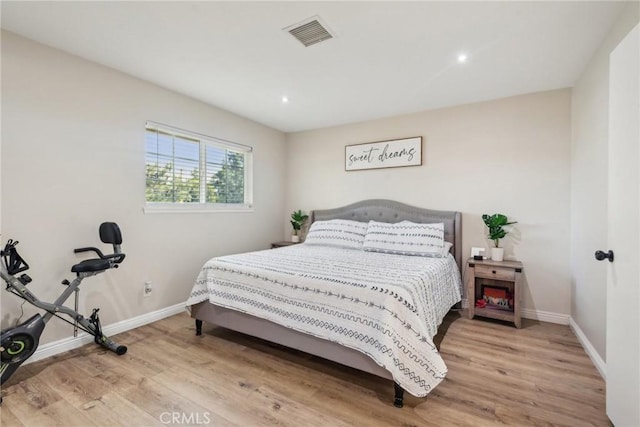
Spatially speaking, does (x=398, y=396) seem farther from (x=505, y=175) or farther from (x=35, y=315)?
(x=505, y=175)

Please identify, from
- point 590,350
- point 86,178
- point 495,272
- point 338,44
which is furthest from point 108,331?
point 590,350

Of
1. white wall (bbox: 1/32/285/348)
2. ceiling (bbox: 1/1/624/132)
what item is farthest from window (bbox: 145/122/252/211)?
ceiling (bbox: 1/1/624/132)

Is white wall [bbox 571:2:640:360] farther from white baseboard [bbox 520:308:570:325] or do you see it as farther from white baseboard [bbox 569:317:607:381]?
white baseboard [bbox 520:308:570:325]

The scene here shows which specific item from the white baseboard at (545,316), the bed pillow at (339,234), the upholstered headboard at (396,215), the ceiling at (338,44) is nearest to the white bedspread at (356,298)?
the upholstered headboard at (396,215)

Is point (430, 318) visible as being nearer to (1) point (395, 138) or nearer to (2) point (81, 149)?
(1) point (395, 138)

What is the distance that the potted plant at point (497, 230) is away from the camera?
10.2 ft

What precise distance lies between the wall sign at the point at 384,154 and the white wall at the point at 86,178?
191 cm

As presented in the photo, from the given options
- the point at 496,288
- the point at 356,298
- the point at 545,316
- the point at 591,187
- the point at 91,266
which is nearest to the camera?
the point at 356,298

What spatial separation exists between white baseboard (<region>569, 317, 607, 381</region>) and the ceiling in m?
2.31

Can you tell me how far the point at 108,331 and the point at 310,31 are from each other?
3048 mm

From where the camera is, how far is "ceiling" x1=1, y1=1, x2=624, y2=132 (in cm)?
185

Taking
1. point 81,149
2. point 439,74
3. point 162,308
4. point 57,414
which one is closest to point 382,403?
point 57,414

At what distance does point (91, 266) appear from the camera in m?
→ 2.21

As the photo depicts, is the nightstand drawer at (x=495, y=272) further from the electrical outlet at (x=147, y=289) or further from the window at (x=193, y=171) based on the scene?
the electrical outlet at (x=147, y=289)
